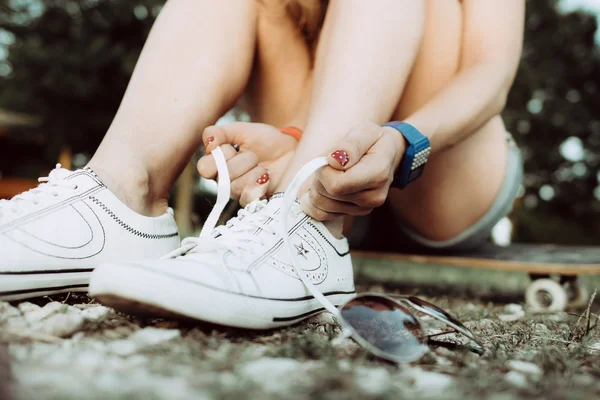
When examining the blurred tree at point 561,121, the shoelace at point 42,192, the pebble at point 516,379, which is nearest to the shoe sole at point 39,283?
the shoelace at point 42,192

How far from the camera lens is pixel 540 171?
1203 cm

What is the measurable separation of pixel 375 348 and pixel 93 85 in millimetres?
8815

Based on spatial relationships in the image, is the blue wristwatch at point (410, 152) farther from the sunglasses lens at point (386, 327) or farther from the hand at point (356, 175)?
the sunglasses lens at point (386, 327)

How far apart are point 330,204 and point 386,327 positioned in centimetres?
27

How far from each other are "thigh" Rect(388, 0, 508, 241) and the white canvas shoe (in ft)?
1.89

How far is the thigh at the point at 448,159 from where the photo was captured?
1451 millimetres

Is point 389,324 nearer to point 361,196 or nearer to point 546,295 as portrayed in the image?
point 361,196

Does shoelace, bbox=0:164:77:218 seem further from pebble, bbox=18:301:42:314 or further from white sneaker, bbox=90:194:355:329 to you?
white sneaker, bbox=90:194:355:329

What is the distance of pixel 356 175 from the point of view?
0.86 meters

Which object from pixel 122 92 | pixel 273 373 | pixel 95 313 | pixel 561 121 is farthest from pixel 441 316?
pixel 561 121

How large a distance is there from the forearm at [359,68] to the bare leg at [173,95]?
24 cm

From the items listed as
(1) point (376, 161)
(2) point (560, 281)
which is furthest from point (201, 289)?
(2) point (560, 281)

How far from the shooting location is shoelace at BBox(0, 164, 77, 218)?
2.93 feet

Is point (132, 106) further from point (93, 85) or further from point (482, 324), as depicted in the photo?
point (93, 85)
